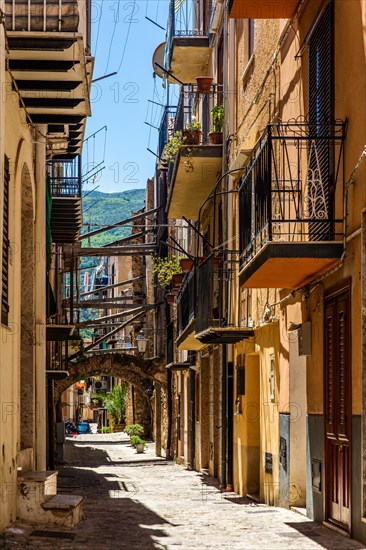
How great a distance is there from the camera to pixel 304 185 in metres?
13.0

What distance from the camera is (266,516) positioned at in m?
13.5

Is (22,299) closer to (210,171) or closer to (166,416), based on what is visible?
(210,171)

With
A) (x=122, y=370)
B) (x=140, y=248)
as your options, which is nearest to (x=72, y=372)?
(x=122, y=370)

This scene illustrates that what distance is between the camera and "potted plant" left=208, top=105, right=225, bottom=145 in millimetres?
21625

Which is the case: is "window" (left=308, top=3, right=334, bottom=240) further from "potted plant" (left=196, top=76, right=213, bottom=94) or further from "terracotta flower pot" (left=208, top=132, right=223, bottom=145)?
"terracotta flower pot" (left=208, top=132, right=223, bottom=145)

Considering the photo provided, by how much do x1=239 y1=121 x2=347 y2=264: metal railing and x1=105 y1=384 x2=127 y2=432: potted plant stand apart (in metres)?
46.6

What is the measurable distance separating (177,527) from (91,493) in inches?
240

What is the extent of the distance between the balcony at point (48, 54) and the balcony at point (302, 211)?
2.18m

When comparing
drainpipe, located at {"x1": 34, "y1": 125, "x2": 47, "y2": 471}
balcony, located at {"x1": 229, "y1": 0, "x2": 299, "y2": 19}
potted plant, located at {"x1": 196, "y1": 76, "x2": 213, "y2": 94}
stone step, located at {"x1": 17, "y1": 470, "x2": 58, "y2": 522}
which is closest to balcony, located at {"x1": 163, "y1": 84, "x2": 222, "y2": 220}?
potted plant, located at {"x1": 196, "y1": 76, "x2": 213, "y2": 94}

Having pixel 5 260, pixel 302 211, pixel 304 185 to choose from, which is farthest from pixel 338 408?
pixel 5 260

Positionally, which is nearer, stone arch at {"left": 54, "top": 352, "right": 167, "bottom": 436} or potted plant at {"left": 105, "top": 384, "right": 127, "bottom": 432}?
stone arch at {"left": 54, "top": 352, "right": 167, "bottom": 436}

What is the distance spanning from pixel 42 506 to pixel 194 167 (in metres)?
10.7

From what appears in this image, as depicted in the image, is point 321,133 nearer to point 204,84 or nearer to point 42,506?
point 42,506

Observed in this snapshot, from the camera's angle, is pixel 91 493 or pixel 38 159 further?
pixel 91 493
